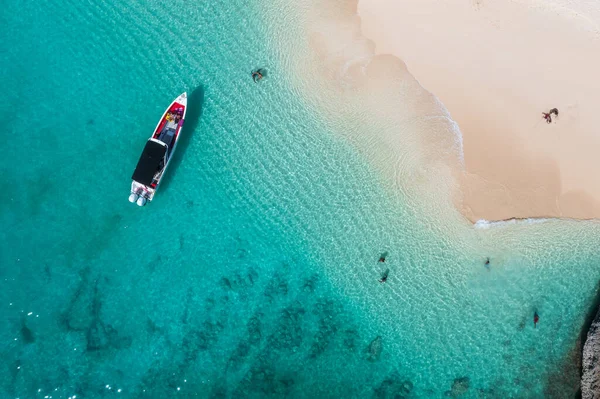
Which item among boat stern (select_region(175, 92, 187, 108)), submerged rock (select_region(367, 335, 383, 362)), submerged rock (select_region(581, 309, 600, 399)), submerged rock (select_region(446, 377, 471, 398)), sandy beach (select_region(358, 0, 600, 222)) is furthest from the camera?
boat stern (select_region(175, 92, 187, 108))

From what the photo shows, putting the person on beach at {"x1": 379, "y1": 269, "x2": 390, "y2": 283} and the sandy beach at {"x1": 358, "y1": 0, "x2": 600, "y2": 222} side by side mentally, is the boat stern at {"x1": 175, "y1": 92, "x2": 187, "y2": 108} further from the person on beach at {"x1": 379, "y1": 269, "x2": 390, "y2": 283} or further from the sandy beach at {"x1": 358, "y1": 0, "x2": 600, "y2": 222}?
the person on beach at {"x1": 379, "y1": 269, "x2": 390, "y2": 283}

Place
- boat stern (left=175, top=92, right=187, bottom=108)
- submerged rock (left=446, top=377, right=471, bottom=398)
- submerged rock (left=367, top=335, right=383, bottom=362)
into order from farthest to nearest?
boat stern (left=175, top=92, right=187, bottom=108) < submerged rock (left=367, top=335, right=383, bottom=362) < submerged rock (left=446, top=377, right=471, bottom=398)

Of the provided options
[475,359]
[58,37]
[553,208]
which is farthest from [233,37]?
[475,359]

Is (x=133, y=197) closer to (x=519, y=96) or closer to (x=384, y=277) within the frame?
(x=384, y=277)

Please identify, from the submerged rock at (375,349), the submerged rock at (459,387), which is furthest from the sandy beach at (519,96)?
the submerged rock at (459,387)

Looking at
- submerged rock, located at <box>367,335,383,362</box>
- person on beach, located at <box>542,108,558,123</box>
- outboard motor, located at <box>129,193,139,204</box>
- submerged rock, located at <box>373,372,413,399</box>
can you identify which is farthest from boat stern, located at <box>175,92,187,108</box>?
person on beach, located at <box>542,108,558,123</box>

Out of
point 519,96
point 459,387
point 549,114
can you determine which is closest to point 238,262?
point 459,387

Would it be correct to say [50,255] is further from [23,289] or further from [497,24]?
[497,24]
